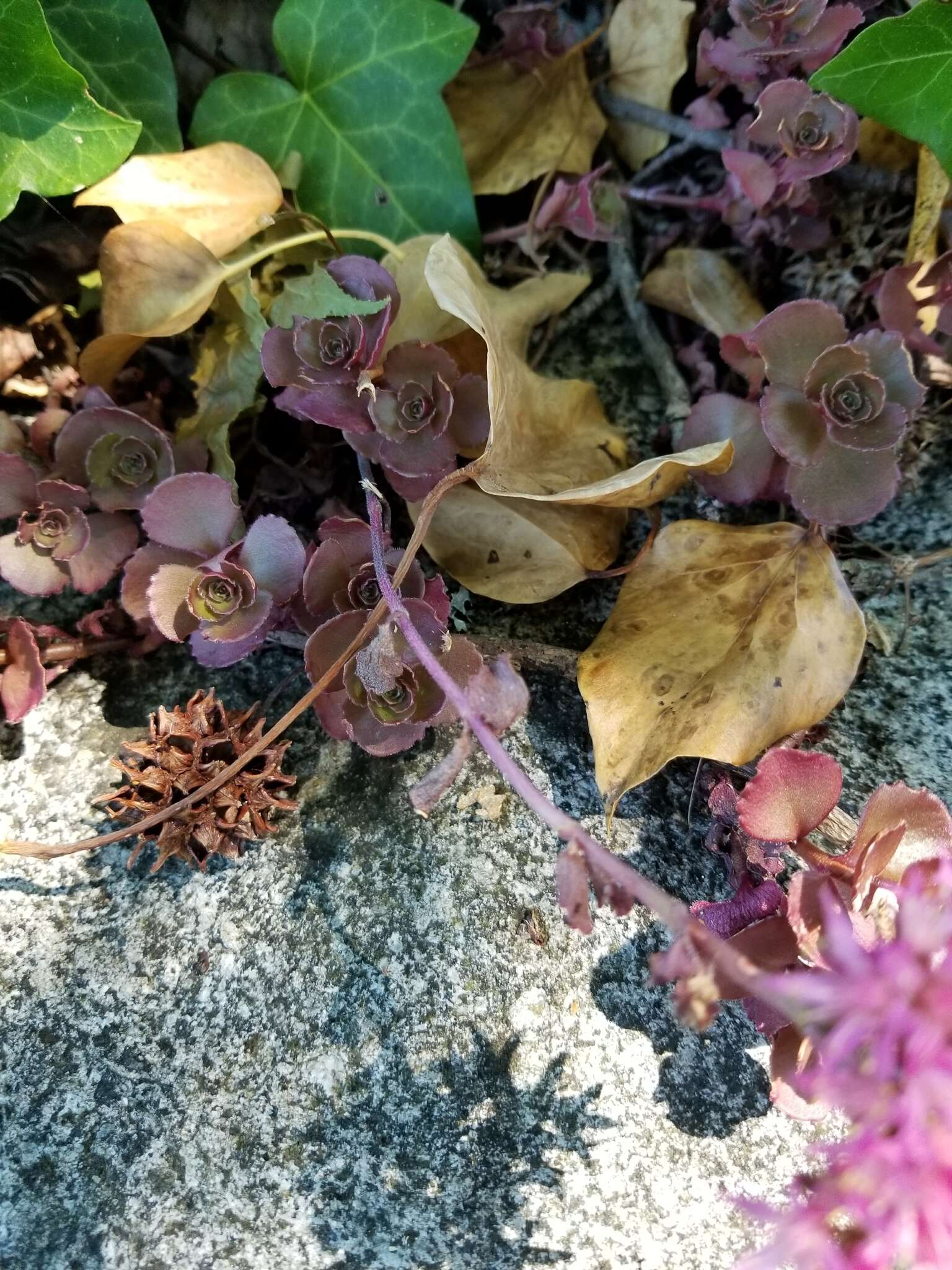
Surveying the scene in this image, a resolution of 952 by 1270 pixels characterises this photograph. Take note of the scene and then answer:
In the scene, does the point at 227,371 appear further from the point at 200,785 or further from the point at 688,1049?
the point at 688,1049

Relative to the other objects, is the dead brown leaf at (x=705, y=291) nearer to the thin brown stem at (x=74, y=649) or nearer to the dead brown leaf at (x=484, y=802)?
the dead brown leaf at (x=484, y=802)

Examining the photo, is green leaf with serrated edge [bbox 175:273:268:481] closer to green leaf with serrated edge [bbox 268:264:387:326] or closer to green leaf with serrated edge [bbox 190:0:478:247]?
green leaf with serrated edge [bbox 268:264:387:326]

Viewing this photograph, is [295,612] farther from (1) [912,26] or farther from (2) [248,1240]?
(1) [912,26]

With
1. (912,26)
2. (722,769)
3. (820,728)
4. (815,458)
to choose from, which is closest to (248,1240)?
(722,769)

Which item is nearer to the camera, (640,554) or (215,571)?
(215,571)

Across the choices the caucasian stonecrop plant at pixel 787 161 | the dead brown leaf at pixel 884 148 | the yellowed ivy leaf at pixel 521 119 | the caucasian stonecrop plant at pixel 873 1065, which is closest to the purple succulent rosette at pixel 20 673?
the caucasian stonecrop plant at pixel 873 1065

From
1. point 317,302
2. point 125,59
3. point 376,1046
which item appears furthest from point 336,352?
point 376,1046
